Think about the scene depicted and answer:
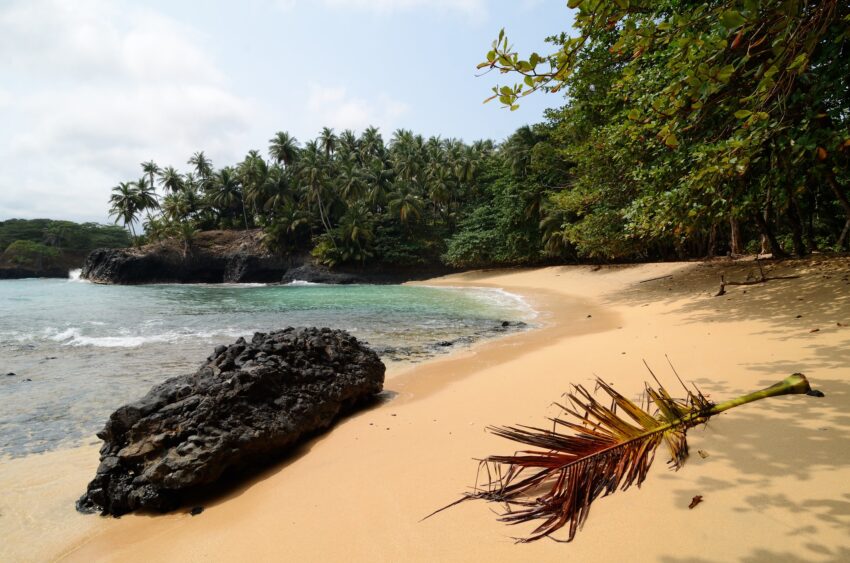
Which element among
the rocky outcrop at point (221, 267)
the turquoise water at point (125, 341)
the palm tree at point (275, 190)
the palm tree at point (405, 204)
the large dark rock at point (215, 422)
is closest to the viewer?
the large dark rock at point (215, 422)

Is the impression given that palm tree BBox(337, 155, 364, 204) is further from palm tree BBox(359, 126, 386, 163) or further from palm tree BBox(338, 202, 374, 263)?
palm tree BBox(359, 126, 386, 163)

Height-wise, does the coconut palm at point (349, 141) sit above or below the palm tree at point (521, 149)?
above

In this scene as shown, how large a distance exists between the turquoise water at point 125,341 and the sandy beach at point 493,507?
156cm

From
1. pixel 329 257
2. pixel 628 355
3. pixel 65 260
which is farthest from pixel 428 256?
pixel 65 260

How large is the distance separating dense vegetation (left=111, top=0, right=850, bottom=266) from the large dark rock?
12.2 ft

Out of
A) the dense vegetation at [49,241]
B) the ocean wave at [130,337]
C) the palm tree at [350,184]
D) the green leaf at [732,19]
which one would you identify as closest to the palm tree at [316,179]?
the palm tree at [350,184]

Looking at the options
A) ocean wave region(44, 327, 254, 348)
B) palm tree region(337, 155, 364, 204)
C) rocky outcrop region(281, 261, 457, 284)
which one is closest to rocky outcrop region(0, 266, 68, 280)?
rocky outcrop region(281, 261, 457, 284)

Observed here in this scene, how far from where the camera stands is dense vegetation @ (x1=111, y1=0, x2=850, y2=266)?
2.42m

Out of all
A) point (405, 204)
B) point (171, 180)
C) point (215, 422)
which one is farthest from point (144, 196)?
point (215, 422)

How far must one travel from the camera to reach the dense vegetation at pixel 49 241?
6244 cm

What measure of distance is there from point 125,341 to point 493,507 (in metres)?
11.9

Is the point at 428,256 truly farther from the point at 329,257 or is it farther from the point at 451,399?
the point at 451,399

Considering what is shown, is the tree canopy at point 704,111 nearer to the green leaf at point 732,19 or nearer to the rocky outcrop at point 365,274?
the green leaf at point 732,19

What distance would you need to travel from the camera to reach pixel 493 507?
2.38 m
